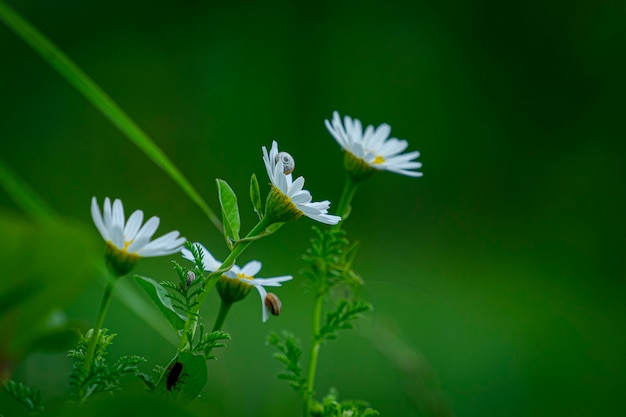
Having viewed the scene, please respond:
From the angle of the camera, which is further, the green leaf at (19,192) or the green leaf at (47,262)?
the green leaf at (19,192)

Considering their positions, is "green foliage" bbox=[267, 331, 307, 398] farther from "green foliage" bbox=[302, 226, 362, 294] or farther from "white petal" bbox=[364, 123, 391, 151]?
"white petal" bbox=[364, 123, 391, 151]

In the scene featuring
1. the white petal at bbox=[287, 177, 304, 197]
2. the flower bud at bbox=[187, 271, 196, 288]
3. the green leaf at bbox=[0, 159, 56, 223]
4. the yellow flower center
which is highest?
the yellow flower center

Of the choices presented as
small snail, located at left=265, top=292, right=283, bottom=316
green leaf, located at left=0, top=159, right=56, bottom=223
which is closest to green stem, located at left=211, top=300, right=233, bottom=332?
small snail, located at left=265, top=292, right=283, bottom=316

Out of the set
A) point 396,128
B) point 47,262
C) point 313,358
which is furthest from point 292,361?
point 396,128

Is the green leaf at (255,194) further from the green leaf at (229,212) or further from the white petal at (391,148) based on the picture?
the white petal at (391,148)

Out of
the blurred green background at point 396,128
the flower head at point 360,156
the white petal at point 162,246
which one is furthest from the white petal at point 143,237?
the blurred green background at point 396,128

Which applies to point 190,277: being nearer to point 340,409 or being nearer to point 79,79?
point 340,409

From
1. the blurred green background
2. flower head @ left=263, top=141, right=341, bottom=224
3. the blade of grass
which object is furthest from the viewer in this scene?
the blurred green background
